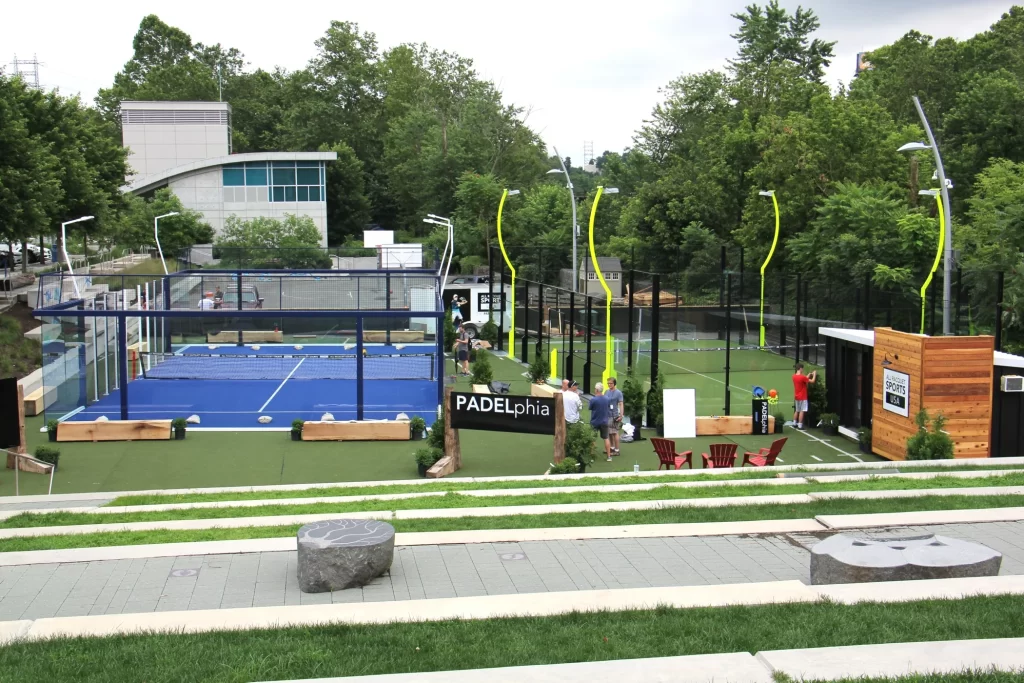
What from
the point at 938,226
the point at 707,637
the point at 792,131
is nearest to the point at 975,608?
the point at 707,637

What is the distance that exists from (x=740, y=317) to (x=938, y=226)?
9017 mm

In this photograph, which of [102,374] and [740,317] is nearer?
[102,374]

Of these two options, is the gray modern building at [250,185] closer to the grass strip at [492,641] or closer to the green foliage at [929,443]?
the green foliage at [929,443]

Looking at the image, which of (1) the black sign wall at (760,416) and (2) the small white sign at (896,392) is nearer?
(2) the small white sign at (896,392)

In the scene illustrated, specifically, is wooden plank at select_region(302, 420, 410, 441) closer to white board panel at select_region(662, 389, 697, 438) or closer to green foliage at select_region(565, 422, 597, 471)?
green foliage at select_region(565, 422, 597, 471)

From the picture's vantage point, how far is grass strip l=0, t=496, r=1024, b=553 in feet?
36.7

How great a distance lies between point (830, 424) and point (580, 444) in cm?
739

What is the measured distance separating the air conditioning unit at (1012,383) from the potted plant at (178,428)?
1658 centimetres

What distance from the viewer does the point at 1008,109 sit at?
57625mm

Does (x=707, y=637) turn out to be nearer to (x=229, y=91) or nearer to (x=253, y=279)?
(x=253, y=279)

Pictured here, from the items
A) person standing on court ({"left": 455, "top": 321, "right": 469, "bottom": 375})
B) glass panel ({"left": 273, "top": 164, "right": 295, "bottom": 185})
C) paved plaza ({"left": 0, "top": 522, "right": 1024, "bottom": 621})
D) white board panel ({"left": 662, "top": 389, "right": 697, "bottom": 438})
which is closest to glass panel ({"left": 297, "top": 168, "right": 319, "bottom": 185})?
glass panel ({"left": 273, "top": 164, "right": 295, "bottom": 185})

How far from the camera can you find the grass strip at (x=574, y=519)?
36.7ft

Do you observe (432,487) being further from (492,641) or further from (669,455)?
(492,641)

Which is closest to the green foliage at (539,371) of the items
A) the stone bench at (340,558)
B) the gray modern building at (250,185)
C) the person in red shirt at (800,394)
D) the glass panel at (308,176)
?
the person in red shirt at (800,394)
